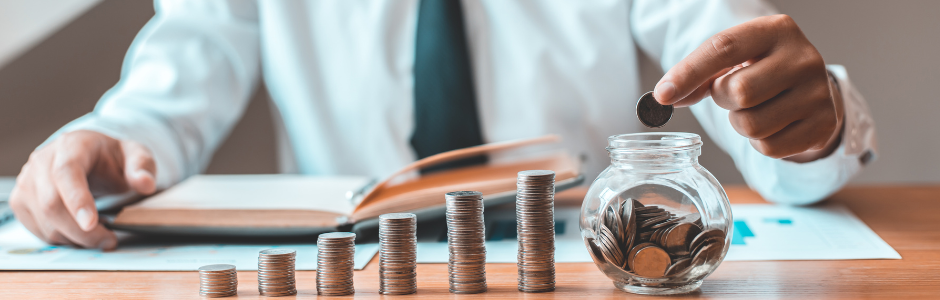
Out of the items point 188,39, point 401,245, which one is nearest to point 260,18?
point 188,39

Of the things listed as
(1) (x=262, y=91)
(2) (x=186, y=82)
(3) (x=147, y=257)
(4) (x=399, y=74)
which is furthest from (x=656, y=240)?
(1) (x=262, y=91)

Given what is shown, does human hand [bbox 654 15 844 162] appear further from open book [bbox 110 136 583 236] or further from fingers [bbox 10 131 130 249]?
fingers [bbox 10 131 130 249]

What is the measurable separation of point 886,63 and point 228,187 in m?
1.98

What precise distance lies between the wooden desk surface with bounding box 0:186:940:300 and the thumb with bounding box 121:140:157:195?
0.60 ft

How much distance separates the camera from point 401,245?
0.58m

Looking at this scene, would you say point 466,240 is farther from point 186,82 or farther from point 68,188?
point 186,82

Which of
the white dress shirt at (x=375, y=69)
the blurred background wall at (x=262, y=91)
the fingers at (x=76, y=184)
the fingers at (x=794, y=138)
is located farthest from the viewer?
the blurred background wall at (x=262, y=91)

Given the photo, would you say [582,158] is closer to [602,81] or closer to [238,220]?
[602,81]

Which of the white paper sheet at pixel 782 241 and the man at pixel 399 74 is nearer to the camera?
the white paper sheet at pixel 782 241

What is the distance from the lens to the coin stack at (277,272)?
0.59 m

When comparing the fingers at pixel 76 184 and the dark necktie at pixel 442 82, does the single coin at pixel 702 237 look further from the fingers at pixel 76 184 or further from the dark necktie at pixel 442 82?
the dark necktie at pixel 442 82

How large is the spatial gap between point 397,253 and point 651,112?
280mm

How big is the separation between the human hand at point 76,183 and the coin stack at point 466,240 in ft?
1.66

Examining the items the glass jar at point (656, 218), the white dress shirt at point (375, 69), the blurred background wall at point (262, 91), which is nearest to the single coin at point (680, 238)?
the glass jar at point (656, 218)
